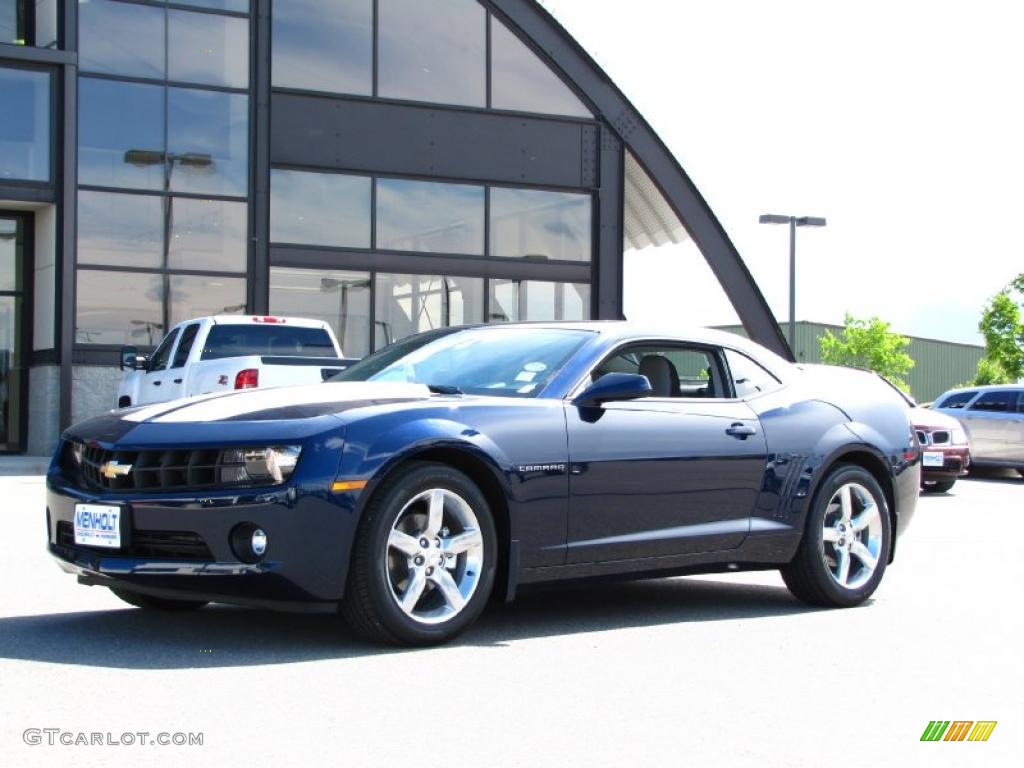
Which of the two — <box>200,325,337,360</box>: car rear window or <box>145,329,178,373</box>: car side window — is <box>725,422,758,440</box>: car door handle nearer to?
<box>200,325,337,360</box>: car rear window

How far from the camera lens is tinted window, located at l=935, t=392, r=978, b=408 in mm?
26250

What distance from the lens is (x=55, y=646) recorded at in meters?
6.37

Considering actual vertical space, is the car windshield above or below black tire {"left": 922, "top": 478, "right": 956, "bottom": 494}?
above

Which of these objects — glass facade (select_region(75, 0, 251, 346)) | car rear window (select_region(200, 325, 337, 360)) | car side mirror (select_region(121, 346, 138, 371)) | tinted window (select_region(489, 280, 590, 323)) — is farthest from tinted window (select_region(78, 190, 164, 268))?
car rear window (select_region(200, 325, 337, 360))

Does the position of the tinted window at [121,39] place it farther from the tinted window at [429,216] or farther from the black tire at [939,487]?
the black tire at [939,487]

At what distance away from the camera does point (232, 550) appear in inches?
244

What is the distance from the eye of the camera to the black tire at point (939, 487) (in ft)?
68.3

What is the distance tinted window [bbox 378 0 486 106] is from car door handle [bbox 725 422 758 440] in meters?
19.2

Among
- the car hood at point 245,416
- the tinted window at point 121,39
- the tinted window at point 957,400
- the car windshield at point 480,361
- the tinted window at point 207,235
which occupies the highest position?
the tinted window at point 121,39

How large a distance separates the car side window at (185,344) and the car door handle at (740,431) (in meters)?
11.0

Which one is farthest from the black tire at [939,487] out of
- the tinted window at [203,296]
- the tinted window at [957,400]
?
the tinted window at [203,296]

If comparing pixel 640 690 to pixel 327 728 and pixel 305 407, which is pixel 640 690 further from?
pixel 305 407

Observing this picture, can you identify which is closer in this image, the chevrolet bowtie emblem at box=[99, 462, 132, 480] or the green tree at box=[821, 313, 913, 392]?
the chevrolet bowtie emblem at box=[99, 462, 132, 480]

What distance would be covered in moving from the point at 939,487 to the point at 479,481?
15.6m
